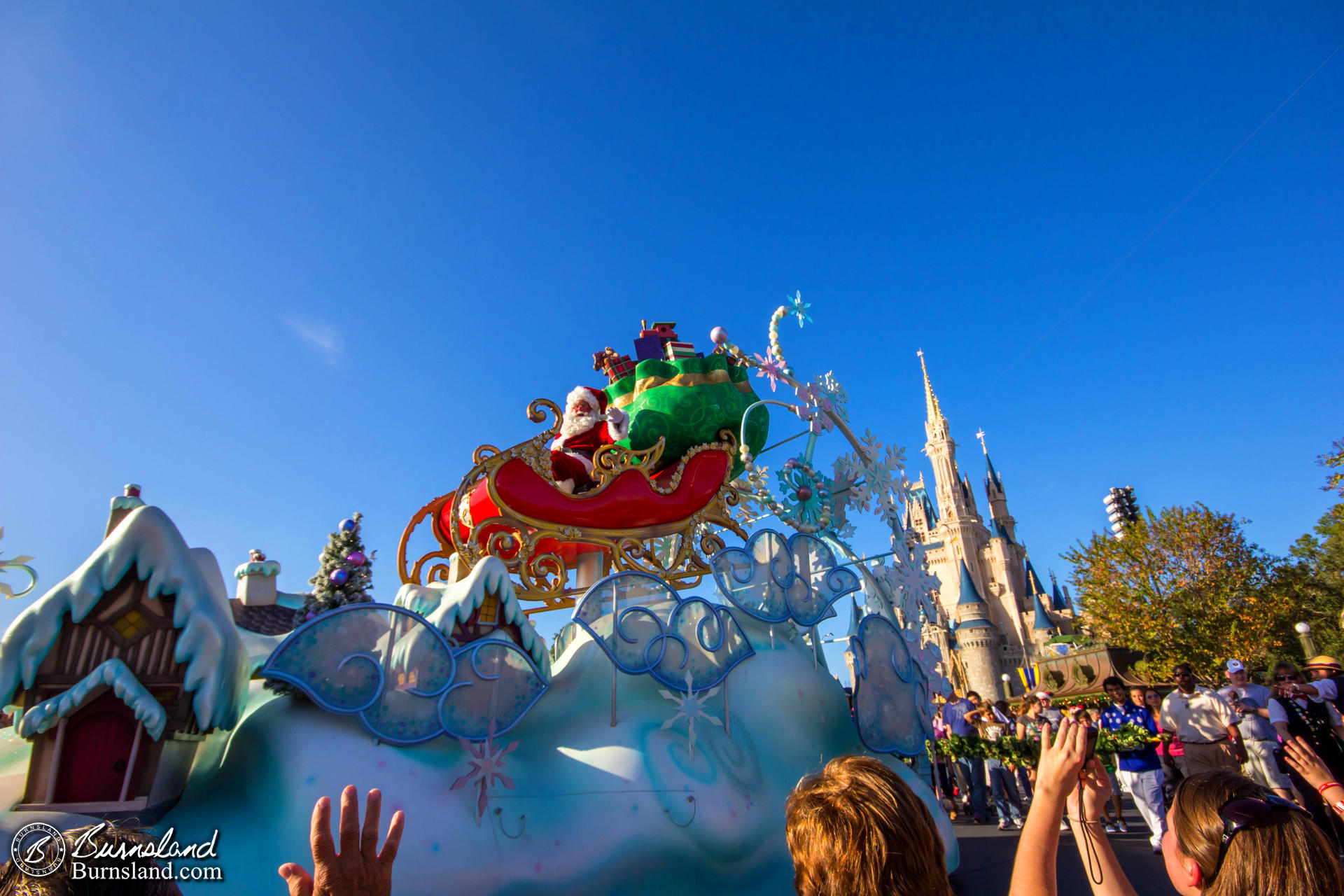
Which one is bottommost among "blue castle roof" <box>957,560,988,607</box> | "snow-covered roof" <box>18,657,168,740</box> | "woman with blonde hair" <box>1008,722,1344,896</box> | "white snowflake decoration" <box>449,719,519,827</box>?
"woman with blonde hair" <box>1008,722,1344,896</box>

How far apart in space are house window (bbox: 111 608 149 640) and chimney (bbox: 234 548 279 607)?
3681mm

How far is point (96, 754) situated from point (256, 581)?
153 inches

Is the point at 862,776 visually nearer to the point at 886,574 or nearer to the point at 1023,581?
the point at 886,574

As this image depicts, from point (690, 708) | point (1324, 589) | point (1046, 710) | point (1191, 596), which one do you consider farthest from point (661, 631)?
point (1324, 589)

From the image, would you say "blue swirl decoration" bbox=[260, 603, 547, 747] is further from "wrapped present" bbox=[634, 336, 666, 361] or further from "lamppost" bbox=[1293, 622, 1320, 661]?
"lamppost" bbox=[1293, 622, 1320, 661]

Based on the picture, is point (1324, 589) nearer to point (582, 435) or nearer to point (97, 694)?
point (582, 435)

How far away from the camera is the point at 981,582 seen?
64375 millimetres

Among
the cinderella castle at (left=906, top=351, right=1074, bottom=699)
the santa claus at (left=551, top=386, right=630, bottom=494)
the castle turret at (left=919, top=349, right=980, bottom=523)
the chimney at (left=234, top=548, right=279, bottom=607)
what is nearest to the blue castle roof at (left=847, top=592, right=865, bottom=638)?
the santa claus at (left=551, top=386, right=630, bottom=494)

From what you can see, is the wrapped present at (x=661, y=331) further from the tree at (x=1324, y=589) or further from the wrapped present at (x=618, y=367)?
the tree at (x=1324, y=589)

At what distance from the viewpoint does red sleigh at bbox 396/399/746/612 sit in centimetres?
671

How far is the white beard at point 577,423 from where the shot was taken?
7.52 m

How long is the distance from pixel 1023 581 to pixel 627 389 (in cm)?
6582

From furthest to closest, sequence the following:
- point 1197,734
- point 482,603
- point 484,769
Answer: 1. point 1197,734
2. point 482,603
3. point 484,769

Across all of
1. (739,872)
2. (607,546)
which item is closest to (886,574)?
(607,546)
